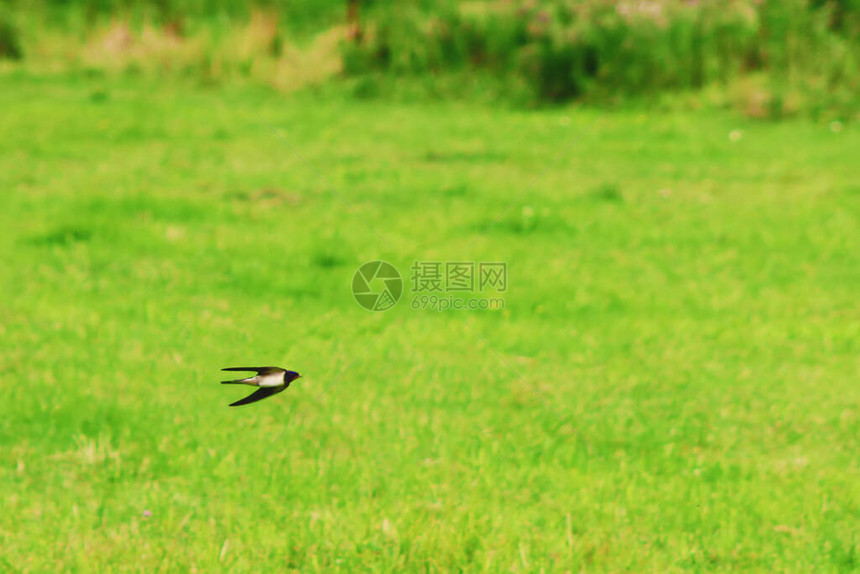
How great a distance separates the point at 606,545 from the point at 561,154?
756cm

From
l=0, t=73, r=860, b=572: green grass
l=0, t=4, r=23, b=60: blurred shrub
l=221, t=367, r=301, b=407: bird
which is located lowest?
l=0, t=73, r=860, b=572: green grass

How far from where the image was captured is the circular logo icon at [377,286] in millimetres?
5512

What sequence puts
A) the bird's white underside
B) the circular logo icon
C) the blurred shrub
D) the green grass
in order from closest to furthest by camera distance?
the bird's white underside, the green grass, the circular logo icon, the blurred shrub

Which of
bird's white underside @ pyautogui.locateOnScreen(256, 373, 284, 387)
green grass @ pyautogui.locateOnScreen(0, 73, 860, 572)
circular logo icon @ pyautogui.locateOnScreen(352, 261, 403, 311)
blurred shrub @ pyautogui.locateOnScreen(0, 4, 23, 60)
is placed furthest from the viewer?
blurred shrub @ pyautogui.locateOnScreen(0, 4, 23, 60)

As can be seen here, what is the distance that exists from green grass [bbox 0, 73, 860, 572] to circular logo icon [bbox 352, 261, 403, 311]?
10 centimetres

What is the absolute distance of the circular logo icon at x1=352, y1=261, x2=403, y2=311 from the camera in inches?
217

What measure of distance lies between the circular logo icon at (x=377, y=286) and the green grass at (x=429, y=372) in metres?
0.10

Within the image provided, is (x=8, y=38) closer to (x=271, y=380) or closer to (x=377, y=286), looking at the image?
(x=377, y=286)

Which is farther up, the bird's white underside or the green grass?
the bird's white underside

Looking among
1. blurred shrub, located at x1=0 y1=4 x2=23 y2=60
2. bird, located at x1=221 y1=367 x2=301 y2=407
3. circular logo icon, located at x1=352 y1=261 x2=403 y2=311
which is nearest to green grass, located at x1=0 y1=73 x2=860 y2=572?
circular logo icon, located at x1=352 y1=261 x2=403 y2=311

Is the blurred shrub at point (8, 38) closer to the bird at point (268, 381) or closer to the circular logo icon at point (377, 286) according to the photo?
the circular logo icon at point (377, 286)

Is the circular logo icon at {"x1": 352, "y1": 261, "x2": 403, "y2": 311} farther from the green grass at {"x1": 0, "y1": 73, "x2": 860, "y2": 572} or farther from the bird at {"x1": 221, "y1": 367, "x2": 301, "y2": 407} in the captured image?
the bird at {"x1": 221, "y1": 367, "x2": 301, "y2": 407}

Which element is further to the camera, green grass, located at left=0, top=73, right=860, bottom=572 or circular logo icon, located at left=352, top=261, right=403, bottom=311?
circular logo icon, located at left=352, top=261, right=403, bottom=311

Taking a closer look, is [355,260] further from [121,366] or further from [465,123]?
[465,123]
